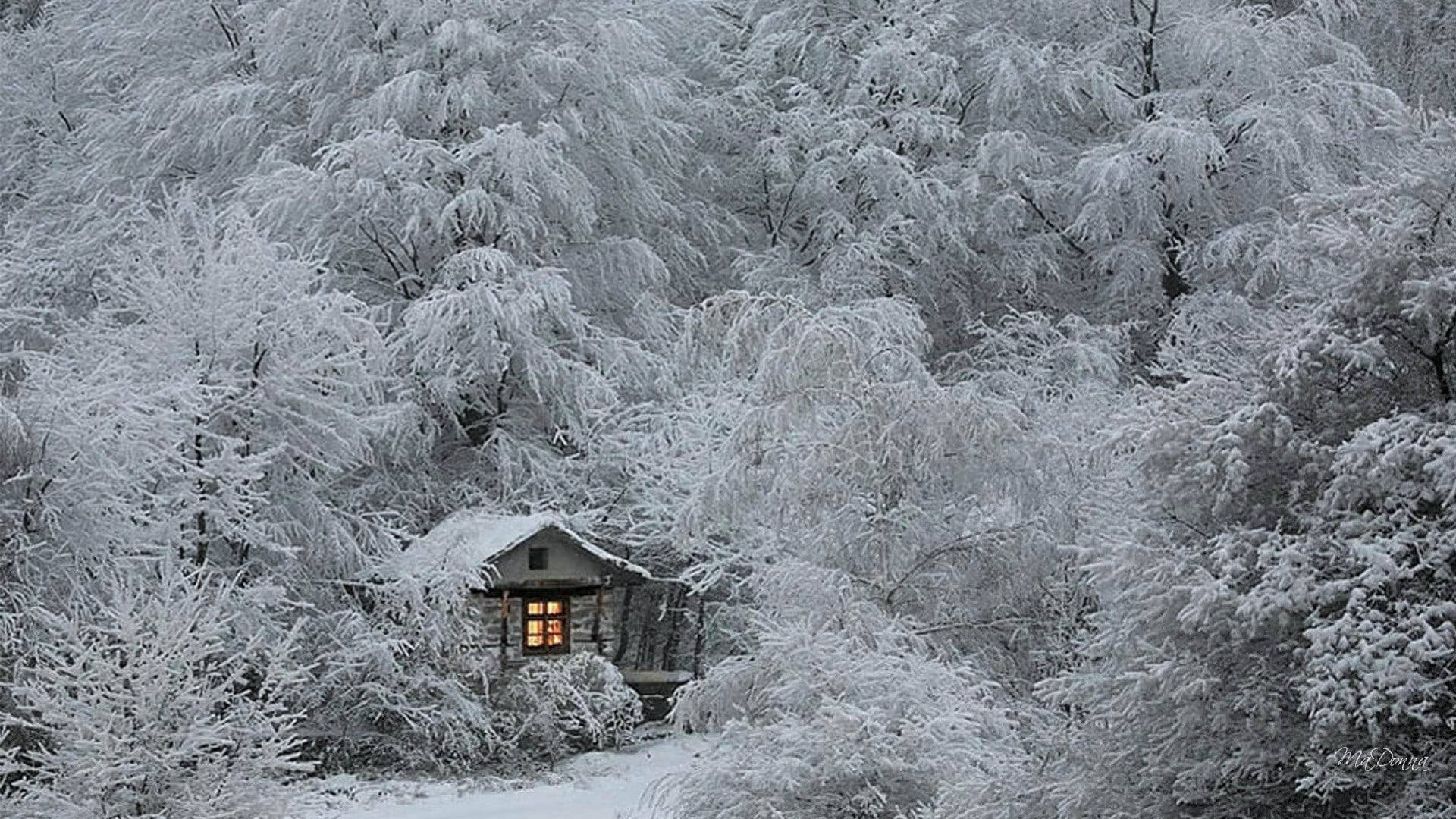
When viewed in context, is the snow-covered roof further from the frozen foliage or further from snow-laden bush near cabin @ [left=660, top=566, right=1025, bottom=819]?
snow-laden bush near cabin @ [left=660, top=566, right=1025, bottom=819]

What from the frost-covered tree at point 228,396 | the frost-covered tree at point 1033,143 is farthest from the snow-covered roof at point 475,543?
the frost-covered tree at point 1033,143

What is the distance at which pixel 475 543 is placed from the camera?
16312mm

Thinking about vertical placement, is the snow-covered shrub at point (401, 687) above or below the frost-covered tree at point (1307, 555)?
below

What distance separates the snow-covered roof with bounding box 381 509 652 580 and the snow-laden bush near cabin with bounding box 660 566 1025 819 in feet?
19.1

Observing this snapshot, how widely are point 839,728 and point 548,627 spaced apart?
8.22 m

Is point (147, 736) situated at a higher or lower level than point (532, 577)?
lower

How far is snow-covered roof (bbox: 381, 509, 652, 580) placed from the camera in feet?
51.8

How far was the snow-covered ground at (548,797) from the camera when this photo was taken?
13336 mm

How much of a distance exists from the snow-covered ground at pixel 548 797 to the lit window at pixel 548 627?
1352mm

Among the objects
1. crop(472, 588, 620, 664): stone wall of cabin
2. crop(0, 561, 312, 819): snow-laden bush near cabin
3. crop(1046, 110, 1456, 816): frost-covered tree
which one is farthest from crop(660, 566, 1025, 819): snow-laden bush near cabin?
crop(472, 588, 620, 664): stone wall of cabin

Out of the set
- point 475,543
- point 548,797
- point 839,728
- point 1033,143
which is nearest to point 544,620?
point 475,543

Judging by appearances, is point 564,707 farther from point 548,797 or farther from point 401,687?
point 548,797

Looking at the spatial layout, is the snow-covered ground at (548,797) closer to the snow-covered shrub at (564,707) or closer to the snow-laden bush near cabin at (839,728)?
the snow-covered shrub at (564,707)

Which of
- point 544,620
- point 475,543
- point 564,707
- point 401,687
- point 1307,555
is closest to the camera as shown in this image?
point 1307,555
